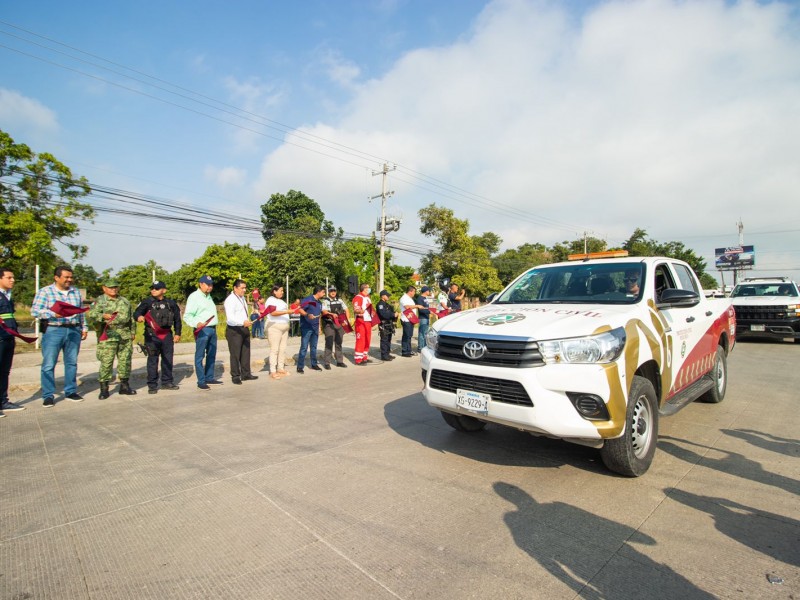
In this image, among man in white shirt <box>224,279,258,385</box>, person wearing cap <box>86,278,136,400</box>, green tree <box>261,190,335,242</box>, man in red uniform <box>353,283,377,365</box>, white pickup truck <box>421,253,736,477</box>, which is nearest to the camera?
white pickup truck <box>421,253,736,477</box>

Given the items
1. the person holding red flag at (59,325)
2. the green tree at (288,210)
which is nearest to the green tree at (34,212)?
the person holding red flag at (59,325)

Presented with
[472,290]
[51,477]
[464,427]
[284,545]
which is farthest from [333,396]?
[472,290]

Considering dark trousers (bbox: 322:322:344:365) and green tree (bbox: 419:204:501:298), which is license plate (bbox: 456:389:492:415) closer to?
dark trousers (bbox: 322:322:344:365)

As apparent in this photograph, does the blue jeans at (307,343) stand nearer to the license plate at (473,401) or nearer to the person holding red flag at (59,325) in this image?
the person holding red flag at (59,325)

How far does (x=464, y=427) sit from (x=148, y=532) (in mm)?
2914

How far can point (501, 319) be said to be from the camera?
152 inches

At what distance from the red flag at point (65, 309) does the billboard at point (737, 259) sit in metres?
73.8

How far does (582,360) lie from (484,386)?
76cm

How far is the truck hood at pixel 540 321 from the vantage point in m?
3.38

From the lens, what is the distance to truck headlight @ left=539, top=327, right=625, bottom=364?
327 cm

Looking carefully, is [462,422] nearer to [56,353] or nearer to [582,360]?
[582,360]

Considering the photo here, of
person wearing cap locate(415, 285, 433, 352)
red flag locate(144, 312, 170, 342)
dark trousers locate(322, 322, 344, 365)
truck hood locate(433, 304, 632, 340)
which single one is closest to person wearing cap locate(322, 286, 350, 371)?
dark trousers locate(322, 322, 344, 365)

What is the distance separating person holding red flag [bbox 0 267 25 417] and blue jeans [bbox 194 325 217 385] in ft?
7.44

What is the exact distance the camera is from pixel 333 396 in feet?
22.1
